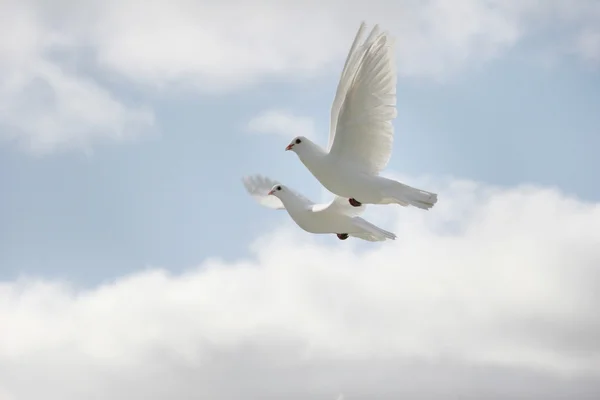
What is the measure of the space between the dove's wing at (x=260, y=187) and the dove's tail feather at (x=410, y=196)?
7278mm

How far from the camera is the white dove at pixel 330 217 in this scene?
25.0 metres

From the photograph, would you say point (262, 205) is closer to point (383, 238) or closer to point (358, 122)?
point (383, 238)

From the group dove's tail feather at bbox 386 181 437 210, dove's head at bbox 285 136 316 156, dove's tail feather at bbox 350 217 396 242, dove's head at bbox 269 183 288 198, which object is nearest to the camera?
dove's tail feather at bbox 386 181 437 210

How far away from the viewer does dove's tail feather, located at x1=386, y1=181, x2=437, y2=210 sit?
71.2 feet

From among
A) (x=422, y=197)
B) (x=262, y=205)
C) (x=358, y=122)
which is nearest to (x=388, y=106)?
(x=358, y=122)

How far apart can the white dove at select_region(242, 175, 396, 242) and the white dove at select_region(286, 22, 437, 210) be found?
1719 mm

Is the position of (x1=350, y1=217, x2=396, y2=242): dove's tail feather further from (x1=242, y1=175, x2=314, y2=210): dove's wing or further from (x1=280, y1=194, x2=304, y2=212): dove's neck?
(x1=242, y1=175, x2=314, y2=210): dove's wing

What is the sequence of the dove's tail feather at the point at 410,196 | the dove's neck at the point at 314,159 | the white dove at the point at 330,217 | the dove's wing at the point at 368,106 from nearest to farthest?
the dove's tail feather at the point at 410,196
the dove's wing at the point at 368,106
the dove's neck at the point at 314,159
the white dove at the point at 330,217

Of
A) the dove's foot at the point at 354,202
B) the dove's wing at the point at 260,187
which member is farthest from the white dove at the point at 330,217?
the dove's wing at the point at 260,187

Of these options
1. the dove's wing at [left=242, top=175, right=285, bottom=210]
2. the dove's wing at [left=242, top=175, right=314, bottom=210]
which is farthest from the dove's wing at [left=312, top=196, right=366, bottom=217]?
the dove's wing at [left=242, top=175, right=285, bottom=210]

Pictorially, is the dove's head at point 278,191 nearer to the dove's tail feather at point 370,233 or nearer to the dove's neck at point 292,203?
the dove's neck at point 292,203

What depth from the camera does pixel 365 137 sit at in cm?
2277

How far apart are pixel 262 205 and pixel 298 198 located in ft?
8.86

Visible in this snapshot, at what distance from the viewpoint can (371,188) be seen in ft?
74.0
